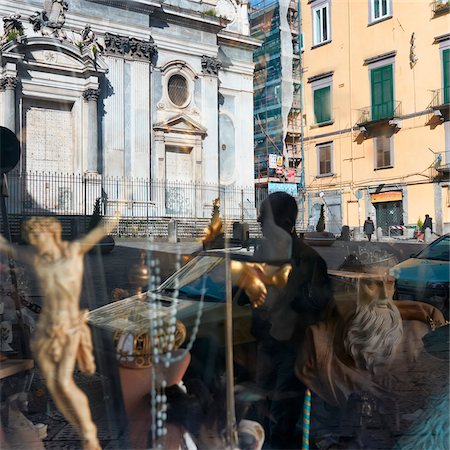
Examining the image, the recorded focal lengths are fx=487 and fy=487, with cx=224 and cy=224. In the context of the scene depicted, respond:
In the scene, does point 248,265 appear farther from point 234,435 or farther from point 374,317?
point 374,317

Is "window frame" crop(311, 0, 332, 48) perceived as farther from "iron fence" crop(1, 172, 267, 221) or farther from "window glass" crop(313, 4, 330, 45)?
"iron fence" crop(1, 172, 267, 221)

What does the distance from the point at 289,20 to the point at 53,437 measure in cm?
152

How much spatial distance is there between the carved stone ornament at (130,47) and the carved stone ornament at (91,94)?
0.12m

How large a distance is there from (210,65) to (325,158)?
503 mm

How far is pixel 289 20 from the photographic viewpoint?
5.37ft

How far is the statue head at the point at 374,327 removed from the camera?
1759mm

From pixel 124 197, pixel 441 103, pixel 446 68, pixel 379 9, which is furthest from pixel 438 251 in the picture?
pixel 124 197

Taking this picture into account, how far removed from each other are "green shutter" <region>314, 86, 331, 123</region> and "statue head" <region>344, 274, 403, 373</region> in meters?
0.64

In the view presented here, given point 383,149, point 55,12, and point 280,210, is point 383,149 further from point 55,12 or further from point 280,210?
point 55,12

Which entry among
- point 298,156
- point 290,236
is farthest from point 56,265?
point 298,156

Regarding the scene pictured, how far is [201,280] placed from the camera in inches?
60.9

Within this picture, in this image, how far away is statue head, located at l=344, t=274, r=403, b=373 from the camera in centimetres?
176

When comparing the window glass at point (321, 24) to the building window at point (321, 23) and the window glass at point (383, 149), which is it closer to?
the building window at point (321, 23)

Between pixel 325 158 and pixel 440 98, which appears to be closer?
pixel 440 98
